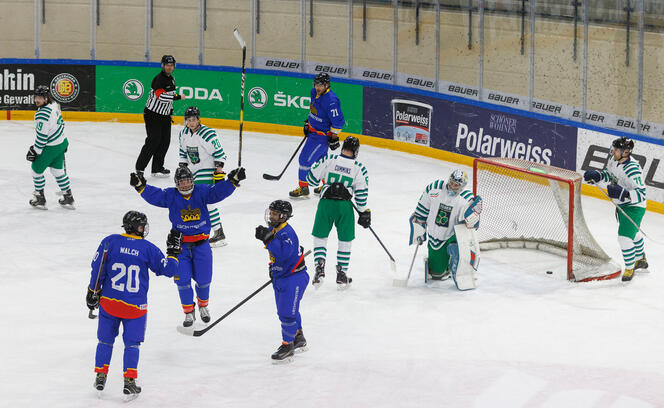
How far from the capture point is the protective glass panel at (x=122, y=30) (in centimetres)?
1545

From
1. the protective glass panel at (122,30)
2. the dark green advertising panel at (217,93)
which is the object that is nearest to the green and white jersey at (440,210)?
the dark green advertising panel at (217,93)

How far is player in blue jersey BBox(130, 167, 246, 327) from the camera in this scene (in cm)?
732

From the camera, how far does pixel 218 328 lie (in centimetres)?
767

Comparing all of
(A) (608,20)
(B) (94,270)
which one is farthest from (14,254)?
(A) (608,20)

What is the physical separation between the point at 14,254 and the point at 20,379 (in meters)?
2.92

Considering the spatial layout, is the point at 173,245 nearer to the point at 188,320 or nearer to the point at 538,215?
the point at 188,320

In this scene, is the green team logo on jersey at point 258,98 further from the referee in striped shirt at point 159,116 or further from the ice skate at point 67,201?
the ice skate at point 67,201

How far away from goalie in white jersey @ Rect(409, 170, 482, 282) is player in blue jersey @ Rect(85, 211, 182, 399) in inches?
115

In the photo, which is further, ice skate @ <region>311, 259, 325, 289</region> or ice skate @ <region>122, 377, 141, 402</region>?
ice skate @ <region>311, 259, 325, 289</region>

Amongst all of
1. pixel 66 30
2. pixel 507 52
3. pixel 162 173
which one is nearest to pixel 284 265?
pixel 162 173

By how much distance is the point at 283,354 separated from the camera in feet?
23.0

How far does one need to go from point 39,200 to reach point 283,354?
15.7 ft

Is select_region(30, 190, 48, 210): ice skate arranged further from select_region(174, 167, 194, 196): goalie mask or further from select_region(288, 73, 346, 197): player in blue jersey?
select_region(174, 167, 194, 196): goalie mask

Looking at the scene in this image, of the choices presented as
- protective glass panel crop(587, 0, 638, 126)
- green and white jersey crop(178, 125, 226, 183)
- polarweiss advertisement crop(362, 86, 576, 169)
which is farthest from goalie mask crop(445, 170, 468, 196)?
protective glass panel crop(587, 0, 638, 126)
